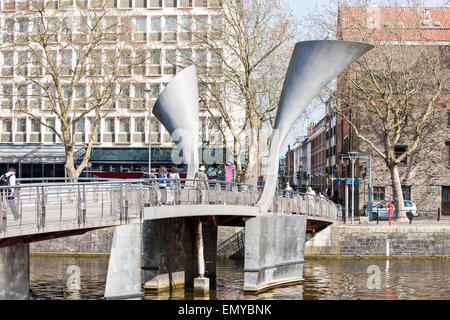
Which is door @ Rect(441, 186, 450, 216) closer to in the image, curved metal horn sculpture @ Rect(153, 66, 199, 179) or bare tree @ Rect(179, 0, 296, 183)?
bare tree @ Rect(179, 0, 296, 183)

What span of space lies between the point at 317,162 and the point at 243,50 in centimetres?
6256

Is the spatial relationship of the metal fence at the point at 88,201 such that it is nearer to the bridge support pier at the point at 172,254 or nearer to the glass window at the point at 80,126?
the bridge support pier at the point at 172,254

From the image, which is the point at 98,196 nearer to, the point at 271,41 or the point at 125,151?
the point at 271,41

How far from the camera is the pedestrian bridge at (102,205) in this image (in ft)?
59.0

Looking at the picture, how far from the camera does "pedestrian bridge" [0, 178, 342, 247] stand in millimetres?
17991

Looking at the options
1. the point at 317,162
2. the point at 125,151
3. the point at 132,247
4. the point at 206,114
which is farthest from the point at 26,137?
the point at 317,162

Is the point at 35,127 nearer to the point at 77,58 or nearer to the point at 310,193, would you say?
the point at 77,58

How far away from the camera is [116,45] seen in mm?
45156

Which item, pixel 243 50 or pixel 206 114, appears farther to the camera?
pixel 206 114

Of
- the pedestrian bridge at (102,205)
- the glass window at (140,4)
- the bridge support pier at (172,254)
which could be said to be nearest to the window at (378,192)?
the glass window at (140,4)

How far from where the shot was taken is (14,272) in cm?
1836

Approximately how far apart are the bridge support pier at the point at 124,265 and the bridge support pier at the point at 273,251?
749cm

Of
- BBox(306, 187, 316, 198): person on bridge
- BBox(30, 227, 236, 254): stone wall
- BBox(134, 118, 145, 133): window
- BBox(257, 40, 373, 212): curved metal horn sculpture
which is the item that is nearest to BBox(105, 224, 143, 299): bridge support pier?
BBox(257, 40, 373, 212): curved metal horn sculpture

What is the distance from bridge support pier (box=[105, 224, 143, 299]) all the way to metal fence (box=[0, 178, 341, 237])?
0.38 meters
